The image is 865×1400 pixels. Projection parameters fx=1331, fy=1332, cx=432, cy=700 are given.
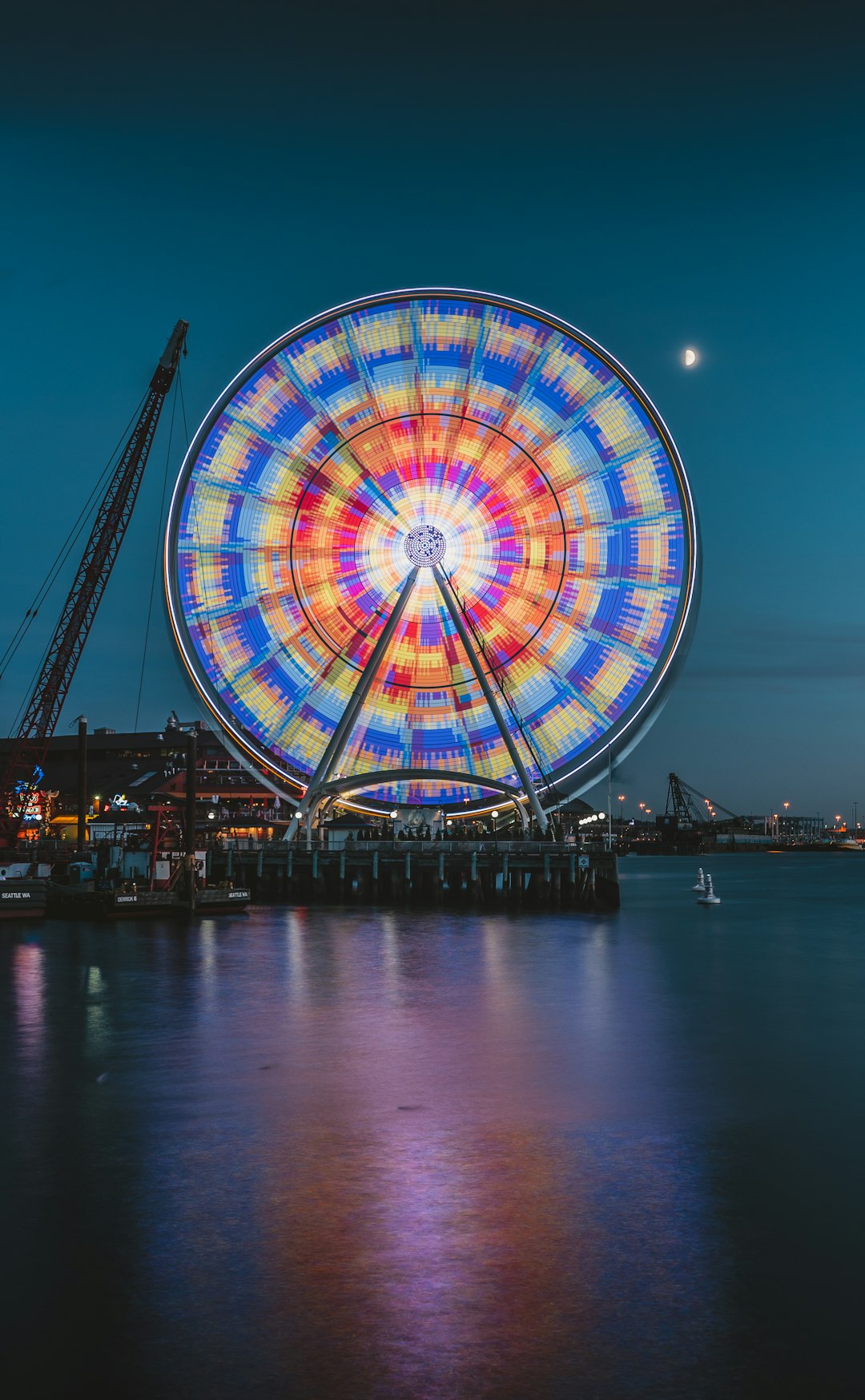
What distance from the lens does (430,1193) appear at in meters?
12.3

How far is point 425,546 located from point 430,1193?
37911 millimetres

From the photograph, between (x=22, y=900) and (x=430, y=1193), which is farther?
(x=22, y=900)

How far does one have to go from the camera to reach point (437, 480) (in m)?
49.4

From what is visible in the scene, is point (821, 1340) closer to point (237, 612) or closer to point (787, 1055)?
point (787, 1055)

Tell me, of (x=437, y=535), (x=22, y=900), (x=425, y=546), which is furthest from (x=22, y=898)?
(x=437, y=535)

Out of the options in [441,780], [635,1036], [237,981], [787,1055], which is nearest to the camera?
[787,1055]

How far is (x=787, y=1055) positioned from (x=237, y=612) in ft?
109

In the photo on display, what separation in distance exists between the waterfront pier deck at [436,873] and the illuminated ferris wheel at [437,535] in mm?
4368

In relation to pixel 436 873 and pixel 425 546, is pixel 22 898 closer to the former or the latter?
pixel 436 873

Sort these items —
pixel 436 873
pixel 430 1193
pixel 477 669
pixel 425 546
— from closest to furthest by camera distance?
pixel 430 1193
pixel 477 669
pixel 425 546
pixel 436 873

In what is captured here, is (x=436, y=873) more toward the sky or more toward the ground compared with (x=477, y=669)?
more toward the ground

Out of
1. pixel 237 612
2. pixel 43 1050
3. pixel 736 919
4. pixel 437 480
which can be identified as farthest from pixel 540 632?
pixel 43 1050

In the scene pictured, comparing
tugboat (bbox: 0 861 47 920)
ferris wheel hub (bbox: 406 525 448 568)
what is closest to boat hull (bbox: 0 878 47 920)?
→ tugboat (bbox: 0 861 47 920)

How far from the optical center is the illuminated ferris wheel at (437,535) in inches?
1903
